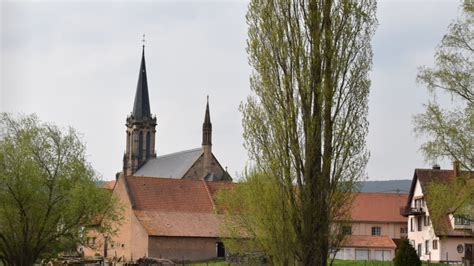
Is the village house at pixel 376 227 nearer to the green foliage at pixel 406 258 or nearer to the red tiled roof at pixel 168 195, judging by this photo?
the red tiled roof at pixel 168 195

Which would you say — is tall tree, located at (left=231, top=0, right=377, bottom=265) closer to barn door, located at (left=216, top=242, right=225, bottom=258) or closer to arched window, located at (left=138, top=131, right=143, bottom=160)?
barn door, located at (left=216, top=242, right=225, bottom=258)

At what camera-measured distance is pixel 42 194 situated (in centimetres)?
4500

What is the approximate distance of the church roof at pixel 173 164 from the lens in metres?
101

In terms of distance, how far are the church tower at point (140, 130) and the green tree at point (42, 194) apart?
262 feet

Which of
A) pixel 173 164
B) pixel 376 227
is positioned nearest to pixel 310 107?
pixel 376 227

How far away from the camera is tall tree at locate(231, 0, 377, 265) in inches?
959

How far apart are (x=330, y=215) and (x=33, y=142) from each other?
2595 centimetres

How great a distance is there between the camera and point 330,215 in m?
24.8

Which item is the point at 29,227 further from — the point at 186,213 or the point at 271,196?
the point at 186,213

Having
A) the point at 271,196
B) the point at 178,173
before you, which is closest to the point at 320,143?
the point at 271,196

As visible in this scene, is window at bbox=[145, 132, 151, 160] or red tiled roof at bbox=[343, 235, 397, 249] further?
window at bbox=[145, 132, 151, 160]

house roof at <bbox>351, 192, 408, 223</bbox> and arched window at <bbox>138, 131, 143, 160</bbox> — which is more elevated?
arched window at <bbox>138, 131, 143, 160</bbox>

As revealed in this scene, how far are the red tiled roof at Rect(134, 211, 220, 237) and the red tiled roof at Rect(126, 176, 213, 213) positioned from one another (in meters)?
0.70

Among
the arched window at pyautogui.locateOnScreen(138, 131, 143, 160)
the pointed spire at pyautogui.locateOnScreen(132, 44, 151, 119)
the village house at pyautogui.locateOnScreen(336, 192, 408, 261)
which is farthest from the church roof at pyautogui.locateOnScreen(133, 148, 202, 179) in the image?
the village house at pyautogui.locateOnScreen(336, 192, 408, 261)
